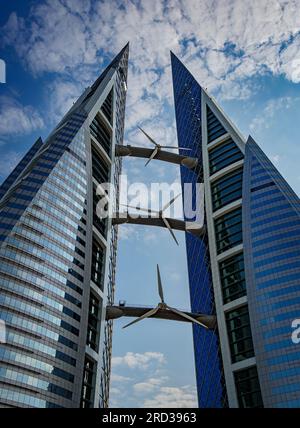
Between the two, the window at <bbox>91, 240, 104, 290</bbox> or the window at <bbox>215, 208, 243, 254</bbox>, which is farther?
the window at <bbox>215, 208, 243, 254</bbox>

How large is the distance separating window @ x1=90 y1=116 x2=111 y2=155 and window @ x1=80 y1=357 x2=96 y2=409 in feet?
239

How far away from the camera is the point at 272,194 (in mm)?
116875

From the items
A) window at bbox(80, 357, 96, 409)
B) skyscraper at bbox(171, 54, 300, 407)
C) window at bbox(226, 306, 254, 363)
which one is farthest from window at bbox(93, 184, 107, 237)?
window at bbox(226, 306, 254, 363)

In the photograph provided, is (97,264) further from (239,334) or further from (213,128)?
(213,128)

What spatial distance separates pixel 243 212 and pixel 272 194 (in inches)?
339

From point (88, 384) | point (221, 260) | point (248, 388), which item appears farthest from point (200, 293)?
point (88, 384)

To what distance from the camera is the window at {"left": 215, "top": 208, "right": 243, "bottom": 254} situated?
12381 centimetres

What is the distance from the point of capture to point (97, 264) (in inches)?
4887

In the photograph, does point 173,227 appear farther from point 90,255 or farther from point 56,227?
point 56,227

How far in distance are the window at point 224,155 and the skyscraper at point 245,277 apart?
1.23ft

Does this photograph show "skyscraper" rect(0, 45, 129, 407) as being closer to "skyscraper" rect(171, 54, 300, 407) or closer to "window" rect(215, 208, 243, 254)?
"skyscraper" rect(171, 54, 300, 407)

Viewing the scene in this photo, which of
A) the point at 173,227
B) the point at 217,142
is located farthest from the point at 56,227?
the point at 217,142

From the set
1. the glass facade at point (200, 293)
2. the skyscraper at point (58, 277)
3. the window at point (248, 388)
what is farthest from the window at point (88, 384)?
the window at point (248, 388)

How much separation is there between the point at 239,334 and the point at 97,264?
136 feet
